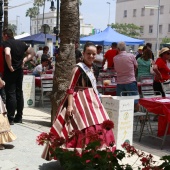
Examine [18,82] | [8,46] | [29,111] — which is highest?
[8,46]

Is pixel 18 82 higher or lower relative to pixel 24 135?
higher

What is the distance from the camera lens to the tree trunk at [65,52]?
776 cm

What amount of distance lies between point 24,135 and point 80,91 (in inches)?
94.9

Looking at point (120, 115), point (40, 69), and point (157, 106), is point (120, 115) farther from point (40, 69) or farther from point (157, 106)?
point (40, 69)

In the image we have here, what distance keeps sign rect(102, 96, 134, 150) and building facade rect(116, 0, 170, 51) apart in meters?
70.4

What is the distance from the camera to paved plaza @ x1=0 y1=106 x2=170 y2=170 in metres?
5.31

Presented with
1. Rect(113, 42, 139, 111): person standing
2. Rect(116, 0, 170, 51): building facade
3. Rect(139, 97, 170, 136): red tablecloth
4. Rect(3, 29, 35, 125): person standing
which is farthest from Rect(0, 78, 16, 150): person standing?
Rect(116, 0, 170, 51): building facade

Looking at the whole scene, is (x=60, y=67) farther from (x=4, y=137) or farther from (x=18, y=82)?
(x=4, y=137)

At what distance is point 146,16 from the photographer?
8262 cm

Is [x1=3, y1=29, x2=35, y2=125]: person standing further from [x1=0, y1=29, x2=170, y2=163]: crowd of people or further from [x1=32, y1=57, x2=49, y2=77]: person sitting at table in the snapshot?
[x1=32, y1=57, x2=49, y2=77]: person sitting at table

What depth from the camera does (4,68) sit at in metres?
7.58

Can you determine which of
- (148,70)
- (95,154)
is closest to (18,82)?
(148,70)

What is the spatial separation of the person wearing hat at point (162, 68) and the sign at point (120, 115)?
2.80 metres

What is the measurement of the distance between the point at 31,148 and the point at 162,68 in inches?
152
